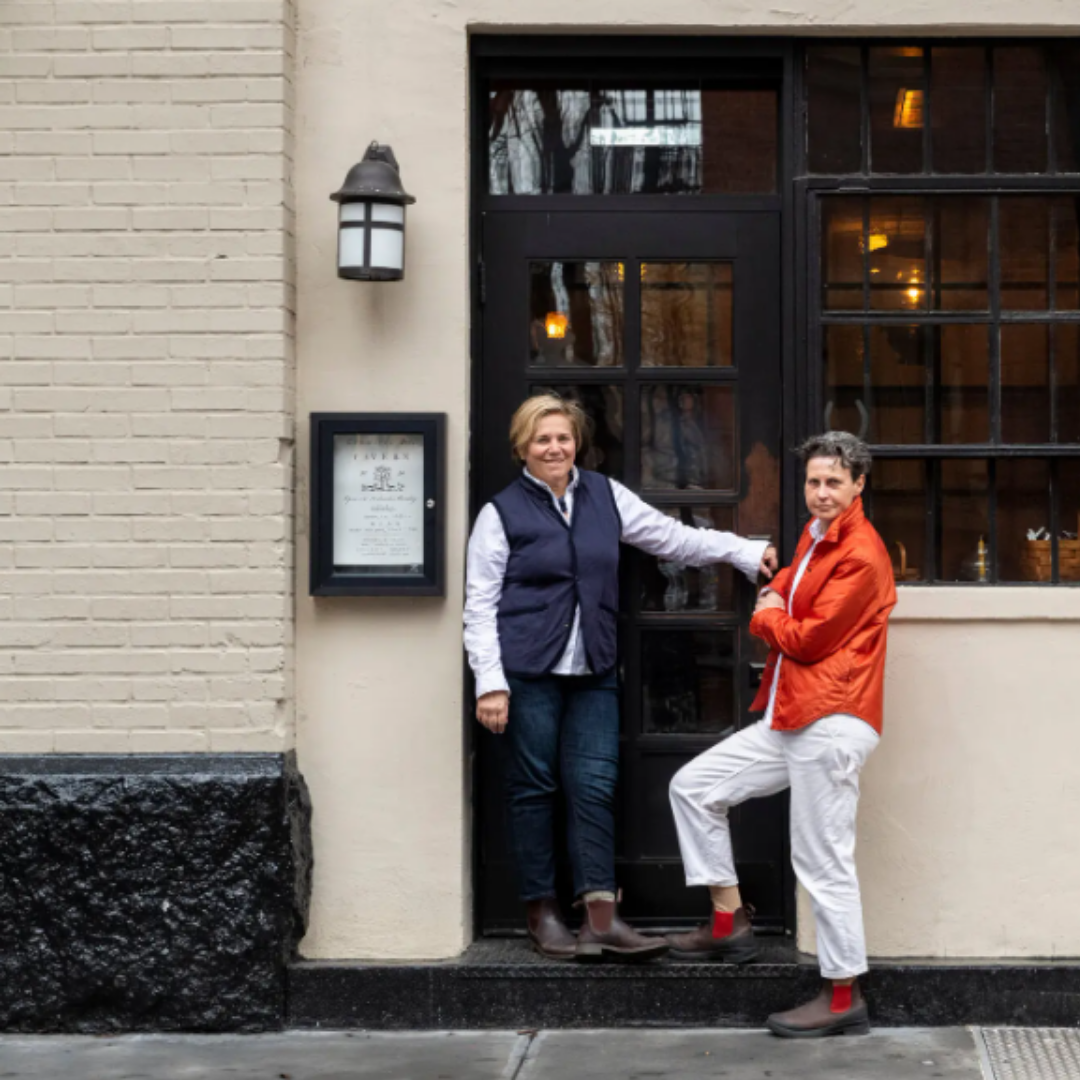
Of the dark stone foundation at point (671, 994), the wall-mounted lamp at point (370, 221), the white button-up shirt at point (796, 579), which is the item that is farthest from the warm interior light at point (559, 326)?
the dark stone foundation at point (671, 994)

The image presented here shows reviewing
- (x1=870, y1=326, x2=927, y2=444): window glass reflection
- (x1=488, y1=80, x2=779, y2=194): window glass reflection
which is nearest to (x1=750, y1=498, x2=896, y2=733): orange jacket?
(x1=870, y1=326, x2=927, y2=444): window glass reflection

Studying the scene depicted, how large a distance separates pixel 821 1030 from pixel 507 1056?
3.50 ft

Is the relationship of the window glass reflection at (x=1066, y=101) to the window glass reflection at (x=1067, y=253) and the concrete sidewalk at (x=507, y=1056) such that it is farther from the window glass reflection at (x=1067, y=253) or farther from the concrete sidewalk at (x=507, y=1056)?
the concrete sidewalk at (x=507, y=1056)

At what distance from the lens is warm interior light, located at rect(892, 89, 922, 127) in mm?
6281

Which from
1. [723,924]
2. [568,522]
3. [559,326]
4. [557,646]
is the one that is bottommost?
[723,924]

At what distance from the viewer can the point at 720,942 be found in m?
5.99

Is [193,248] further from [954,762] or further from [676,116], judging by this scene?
[954,762]

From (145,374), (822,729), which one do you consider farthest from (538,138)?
(822,729)

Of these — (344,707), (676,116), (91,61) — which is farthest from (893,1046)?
(91,61)

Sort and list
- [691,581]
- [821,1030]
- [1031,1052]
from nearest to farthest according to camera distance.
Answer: [1031,1052] → [821,1030] → [691,581]

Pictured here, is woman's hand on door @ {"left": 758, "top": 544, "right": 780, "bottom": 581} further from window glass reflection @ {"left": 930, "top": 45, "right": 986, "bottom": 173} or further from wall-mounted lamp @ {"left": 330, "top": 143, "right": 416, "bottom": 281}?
wall-mounted lamp @ {"left": 330, "top": 143, "right": 416, "bottom": 281}

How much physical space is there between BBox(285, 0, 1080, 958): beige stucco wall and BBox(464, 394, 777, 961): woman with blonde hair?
0.70 feet

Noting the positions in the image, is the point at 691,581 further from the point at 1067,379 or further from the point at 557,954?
the point at 1067,379

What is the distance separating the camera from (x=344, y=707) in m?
6.16
